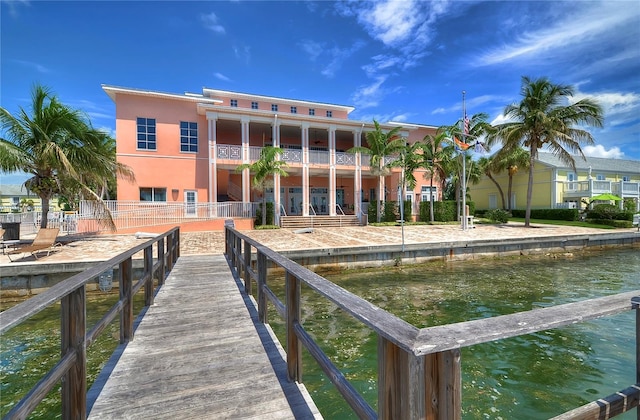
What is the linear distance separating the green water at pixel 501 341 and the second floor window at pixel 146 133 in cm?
1502

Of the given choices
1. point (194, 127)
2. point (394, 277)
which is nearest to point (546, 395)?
point (394, 277)

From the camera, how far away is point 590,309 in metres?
1.49

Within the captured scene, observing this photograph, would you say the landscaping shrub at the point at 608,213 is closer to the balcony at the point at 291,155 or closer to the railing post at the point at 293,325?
the balcony at the point at 291,155

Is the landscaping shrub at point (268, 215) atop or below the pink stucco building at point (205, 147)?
below

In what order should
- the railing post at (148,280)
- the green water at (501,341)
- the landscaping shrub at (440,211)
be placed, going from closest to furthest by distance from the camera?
the green water at (501,341), the railing post at (148,280), the landscaping shrub at (440,211)

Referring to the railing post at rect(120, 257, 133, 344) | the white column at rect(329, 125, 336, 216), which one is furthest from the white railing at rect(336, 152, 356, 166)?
the railing post at rect(120, 257, 133, 344)

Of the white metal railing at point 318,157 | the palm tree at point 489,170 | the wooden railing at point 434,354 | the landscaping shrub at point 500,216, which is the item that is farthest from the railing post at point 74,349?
the palm tree at point 489,170

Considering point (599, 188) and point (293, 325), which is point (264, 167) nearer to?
point (293, 325)

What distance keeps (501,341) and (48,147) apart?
14.9 metres

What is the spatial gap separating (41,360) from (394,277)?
27.6ft

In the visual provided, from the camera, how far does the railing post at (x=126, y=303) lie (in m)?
3.39

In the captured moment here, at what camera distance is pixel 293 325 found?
2.59 metres

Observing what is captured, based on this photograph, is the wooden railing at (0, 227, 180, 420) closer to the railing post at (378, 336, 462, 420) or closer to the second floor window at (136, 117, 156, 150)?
the railing post at (378, 336, 462, 420)

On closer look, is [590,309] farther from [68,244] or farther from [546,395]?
[68,244]
